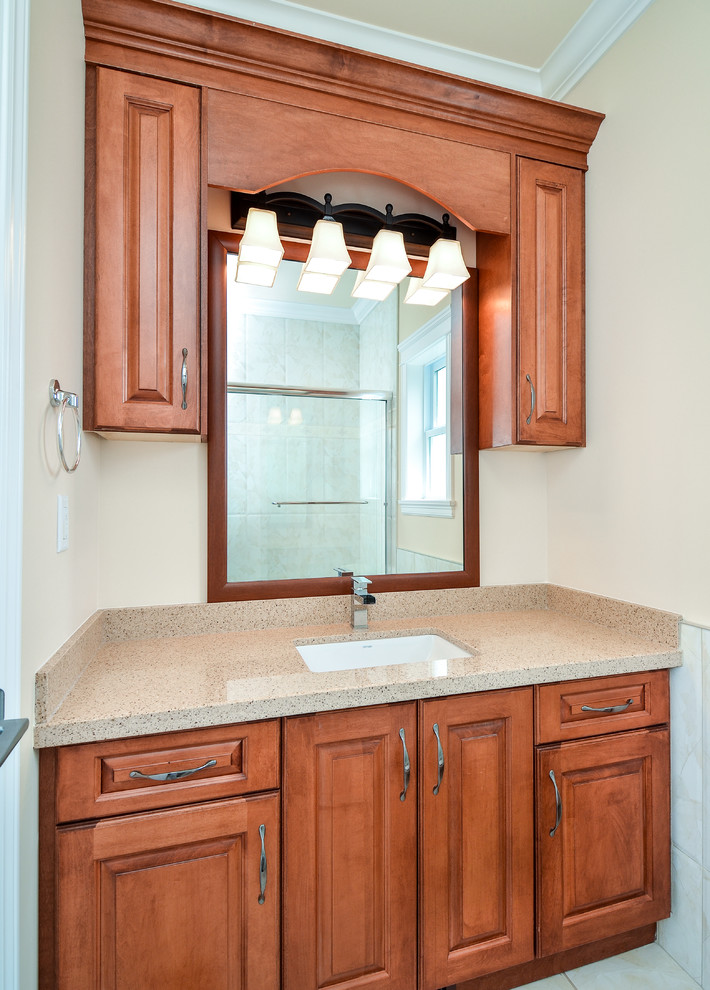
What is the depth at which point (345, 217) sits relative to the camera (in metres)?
1.85

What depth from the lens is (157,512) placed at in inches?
67.7

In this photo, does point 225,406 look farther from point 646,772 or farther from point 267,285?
point 646,772

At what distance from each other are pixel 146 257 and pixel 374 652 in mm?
1345

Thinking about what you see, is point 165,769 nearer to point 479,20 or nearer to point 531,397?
point 531,397

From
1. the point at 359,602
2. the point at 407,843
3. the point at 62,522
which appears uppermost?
the point at 62,522

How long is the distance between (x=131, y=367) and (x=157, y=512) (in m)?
0.48

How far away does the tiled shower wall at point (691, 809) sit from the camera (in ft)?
4.81

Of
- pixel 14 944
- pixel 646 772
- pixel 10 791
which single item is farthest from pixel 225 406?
pixel 646 772

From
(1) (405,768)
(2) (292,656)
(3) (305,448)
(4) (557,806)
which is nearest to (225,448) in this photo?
(3) (305,448)

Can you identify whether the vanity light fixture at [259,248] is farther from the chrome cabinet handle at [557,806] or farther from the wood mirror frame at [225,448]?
the chrome cabinet handle at [557,806]

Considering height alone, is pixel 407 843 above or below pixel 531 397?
below

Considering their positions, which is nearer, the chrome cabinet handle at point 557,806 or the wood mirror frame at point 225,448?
the chrome cabinet handle at point 557,806

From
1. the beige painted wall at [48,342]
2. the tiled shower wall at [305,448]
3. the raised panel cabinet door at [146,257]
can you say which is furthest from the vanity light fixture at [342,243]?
the beige painted wall at [48,342]

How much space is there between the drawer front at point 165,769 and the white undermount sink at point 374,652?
451 millimetres
